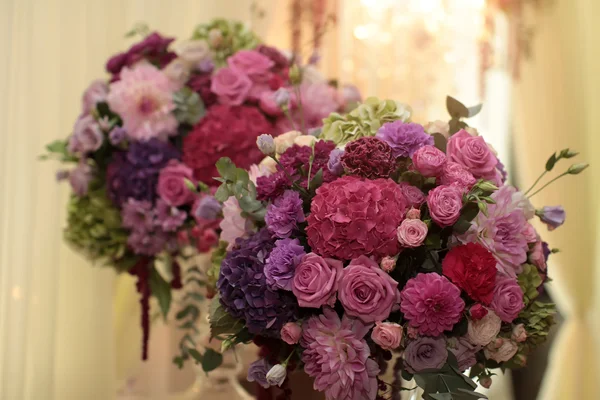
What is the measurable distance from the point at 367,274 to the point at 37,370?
967mm

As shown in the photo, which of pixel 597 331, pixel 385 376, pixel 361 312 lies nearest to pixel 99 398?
pixel 385 376

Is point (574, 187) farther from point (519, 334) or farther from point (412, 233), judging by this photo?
point (412, 233)

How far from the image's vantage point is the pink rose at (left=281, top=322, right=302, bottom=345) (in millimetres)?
713

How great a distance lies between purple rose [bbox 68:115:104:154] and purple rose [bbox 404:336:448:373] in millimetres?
709

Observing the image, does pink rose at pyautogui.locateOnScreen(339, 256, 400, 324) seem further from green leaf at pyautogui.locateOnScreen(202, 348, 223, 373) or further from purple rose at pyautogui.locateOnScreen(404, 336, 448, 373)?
green leaf at pyautogui.locateOnScreen(202, 348, 223, 373)

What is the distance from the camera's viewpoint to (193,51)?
3.92 ft

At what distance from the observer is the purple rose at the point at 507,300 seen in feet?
2.37

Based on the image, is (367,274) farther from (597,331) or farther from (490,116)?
(490,116)

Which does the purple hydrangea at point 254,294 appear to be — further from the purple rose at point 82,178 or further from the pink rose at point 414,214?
the purple rose at point 82,178

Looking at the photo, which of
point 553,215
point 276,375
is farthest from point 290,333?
point 553,215

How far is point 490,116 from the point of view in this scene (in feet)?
6.95

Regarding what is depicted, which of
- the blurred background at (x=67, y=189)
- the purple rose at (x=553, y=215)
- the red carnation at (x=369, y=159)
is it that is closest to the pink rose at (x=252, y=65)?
the blurred background at (x=67, y=189)

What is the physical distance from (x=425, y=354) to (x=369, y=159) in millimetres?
234

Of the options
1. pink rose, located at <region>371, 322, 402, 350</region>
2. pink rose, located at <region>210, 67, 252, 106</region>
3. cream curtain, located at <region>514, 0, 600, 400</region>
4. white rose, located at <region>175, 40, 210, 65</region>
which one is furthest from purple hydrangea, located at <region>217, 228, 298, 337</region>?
cream curtain, located at <region>514, 0, 600, 400</region>
